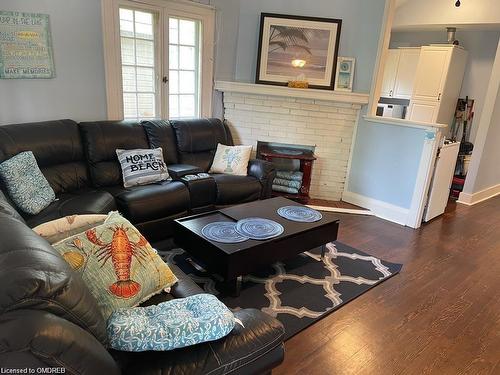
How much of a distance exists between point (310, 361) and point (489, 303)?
1562mm

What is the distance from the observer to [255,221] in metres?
2.68

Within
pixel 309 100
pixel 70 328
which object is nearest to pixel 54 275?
pixel 70 328

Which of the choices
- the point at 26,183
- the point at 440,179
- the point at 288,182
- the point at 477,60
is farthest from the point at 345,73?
the point at 26,183

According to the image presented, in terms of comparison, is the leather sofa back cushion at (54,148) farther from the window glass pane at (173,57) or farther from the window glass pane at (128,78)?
the window glass pane at (173,57)

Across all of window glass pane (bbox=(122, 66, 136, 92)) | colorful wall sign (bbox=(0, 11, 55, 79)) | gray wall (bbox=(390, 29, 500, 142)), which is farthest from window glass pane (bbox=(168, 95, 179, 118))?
gray wall (bbox=(390, 29, 500, 142))

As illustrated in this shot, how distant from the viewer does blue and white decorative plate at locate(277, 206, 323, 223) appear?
2799 mm

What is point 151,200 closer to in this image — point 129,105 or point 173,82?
point 129,105

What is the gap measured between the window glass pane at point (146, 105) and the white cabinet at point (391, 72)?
4.22 metres

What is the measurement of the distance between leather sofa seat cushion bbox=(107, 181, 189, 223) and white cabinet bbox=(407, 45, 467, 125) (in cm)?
434

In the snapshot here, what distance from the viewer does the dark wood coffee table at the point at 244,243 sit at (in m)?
2.28

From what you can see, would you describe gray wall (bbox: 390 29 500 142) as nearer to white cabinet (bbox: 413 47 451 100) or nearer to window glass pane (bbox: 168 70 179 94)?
white cabinet (bbox: 413 47 451 100)

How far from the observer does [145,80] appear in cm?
386

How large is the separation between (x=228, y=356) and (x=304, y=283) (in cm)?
157

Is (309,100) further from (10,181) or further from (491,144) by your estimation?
(10,181)
